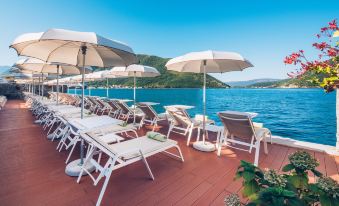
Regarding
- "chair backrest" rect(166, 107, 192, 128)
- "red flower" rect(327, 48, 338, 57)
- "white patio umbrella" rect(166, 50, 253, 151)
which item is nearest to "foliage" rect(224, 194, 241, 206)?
"red flower" rect(327, 48, 338, 57)

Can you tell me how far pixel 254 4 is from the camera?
2077cm

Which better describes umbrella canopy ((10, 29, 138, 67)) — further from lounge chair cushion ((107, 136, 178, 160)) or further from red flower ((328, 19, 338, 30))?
red flower ((328, 19, 338, 30))

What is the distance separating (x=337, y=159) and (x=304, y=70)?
3.27 m

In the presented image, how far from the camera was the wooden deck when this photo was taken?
2.35 metres

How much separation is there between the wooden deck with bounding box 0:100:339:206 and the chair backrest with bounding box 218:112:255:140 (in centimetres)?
57

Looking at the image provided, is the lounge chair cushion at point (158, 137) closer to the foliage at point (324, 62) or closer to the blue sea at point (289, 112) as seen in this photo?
the foliage at point (324, 62)

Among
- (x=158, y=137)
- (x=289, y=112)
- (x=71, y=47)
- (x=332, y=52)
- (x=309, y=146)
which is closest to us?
(x=332, y=52)

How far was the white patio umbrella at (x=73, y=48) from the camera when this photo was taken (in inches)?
93.4

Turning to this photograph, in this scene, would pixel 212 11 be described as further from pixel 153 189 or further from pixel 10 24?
pixel 153 189

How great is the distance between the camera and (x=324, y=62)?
1.57 metres

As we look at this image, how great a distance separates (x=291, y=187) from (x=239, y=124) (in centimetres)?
250

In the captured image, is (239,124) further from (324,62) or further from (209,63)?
(209,63)

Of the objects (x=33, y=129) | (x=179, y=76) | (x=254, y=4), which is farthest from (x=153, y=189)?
(x=179, y=76)

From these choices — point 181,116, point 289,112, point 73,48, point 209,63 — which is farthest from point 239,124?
point 289,112
